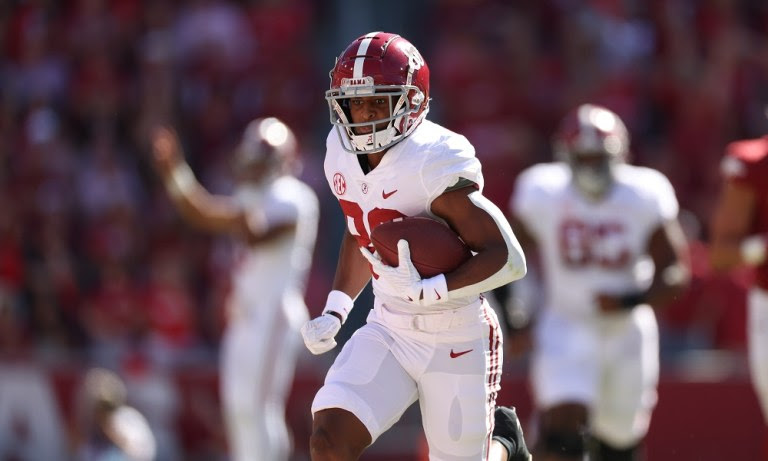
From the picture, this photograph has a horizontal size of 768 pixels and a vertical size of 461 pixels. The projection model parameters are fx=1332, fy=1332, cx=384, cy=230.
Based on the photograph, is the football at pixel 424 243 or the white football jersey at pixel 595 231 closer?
the football at pixel 424 243

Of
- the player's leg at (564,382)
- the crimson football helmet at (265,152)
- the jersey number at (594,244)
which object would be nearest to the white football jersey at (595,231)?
the jersey number at (594,244)

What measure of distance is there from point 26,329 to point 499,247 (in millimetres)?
6453

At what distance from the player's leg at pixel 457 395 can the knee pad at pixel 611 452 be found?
2141 millimetres

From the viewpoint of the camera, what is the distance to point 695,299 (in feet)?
27.0

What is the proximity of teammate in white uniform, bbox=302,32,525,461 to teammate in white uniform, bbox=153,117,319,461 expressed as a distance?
3.02 metres

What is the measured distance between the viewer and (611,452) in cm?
618

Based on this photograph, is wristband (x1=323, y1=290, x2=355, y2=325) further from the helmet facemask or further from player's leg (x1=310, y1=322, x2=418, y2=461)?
the helmet facemask

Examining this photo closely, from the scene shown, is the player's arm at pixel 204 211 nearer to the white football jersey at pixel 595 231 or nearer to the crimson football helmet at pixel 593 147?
the white football jersey at pixel 595 231

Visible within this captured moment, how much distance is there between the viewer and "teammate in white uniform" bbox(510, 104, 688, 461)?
20.0 feet

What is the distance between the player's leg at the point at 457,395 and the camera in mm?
4102

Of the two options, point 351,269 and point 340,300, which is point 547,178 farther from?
point 340,300

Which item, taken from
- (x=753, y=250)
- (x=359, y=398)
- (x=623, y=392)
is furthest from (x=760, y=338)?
(x=359, y=398)

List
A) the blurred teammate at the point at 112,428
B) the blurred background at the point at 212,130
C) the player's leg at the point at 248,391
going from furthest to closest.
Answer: the blurred background at the point at 212,130 < the blurred teammate at the point at 112,428 < the player's leg at the point at 248,391

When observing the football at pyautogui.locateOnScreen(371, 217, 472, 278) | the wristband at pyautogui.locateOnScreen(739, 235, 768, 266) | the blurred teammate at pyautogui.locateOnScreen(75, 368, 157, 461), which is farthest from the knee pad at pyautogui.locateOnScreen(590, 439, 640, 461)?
the blurred teammate at pyautogui.locateOnScreen(75, 368, 157, 461)
